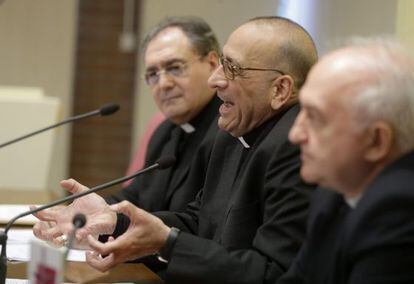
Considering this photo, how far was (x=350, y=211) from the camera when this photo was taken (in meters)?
1.68

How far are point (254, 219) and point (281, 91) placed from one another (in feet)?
1.15

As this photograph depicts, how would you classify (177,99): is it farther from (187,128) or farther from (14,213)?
(14,213)

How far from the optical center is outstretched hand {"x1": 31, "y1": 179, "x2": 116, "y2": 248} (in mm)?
2477

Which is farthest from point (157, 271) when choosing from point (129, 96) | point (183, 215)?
point (129, 96)

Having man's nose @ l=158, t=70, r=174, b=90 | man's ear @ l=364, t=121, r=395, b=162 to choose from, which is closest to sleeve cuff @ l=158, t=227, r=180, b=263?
man's ear @ l=364, t=121, r=395, b=162

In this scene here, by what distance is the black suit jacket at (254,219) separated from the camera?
206 cm

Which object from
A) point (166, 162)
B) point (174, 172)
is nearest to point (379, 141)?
point (166, 162)

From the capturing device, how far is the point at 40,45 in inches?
261

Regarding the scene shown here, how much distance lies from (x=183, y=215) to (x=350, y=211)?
1154mm

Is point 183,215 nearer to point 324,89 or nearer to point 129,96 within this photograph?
point 324,89

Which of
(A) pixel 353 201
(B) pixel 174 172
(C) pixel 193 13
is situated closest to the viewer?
(A) pixel 353 201

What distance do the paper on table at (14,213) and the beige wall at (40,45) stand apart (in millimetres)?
3257

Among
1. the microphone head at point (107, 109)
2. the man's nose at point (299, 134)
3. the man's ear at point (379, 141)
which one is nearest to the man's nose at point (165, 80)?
the microphone head at point (107, 109)

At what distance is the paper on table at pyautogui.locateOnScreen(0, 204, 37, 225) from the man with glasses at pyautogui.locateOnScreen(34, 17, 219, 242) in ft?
1.23
